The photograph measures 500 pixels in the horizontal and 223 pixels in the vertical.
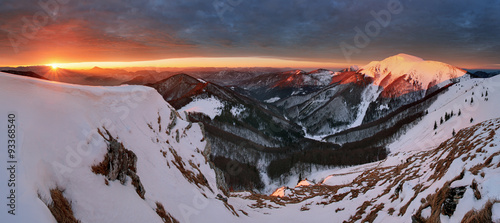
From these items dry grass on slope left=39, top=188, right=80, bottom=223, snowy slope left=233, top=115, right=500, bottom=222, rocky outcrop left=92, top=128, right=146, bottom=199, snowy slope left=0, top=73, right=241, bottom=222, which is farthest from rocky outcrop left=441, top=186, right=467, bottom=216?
rocky outcrop left=92, top=128, right=146, bottom=199

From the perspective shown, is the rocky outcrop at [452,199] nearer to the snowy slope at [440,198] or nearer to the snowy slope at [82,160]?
the snowy slope at [440,198]

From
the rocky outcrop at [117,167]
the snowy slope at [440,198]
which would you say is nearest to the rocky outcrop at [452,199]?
the snowy slope at [440,198]

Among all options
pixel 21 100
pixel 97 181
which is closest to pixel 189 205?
pixel 97 181

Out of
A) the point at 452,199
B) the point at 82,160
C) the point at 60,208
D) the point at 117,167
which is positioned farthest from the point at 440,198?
the point at 82,160

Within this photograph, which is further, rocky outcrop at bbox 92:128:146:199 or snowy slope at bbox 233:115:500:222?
rocky outcrop at bbox 92:128:146:199

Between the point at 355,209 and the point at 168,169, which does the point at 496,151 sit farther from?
the point at 168,169

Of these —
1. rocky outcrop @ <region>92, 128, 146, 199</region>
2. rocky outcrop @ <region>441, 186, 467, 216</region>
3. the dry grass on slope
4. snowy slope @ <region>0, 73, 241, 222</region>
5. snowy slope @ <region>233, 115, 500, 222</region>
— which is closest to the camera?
the dry grass on slope

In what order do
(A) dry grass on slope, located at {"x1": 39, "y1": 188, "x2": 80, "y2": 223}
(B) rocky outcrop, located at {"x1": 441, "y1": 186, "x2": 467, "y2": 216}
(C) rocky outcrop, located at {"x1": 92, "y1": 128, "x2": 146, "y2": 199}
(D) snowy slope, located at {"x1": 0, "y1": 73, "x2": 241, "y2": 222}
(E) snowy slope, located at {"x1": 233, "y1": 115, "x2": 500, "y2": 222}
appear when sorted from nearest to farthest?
(A) dry grass on slope, located at {"x1": 39, "y1": 188, "x2": 80, "y2": 223} → (E) snowy slope, located at {"x1": 233, "y1": 115, "x2": 500, "y2": 222} → (D) snowy slope, located at {"x1": 0, "y1": 73, "x2": 241, "y2": 222} → (B) rocky outcrop, located at {"x1": 441, "y1": 186, "x2": 467, "y2": 216} → (C) rocky outcrop, located at {"x1": 92, "y1": 128, "x2": 146, "y2": 199}

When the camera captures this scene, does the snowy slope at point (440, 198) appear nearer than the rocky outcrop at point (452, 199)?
Yes

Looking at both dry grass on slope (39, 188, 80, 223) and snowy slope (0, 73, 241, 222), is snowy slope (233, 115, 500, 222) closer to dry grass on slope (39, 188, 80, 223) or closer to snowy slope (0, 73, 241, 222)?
snowy slope (0, 73, 241, 222)
